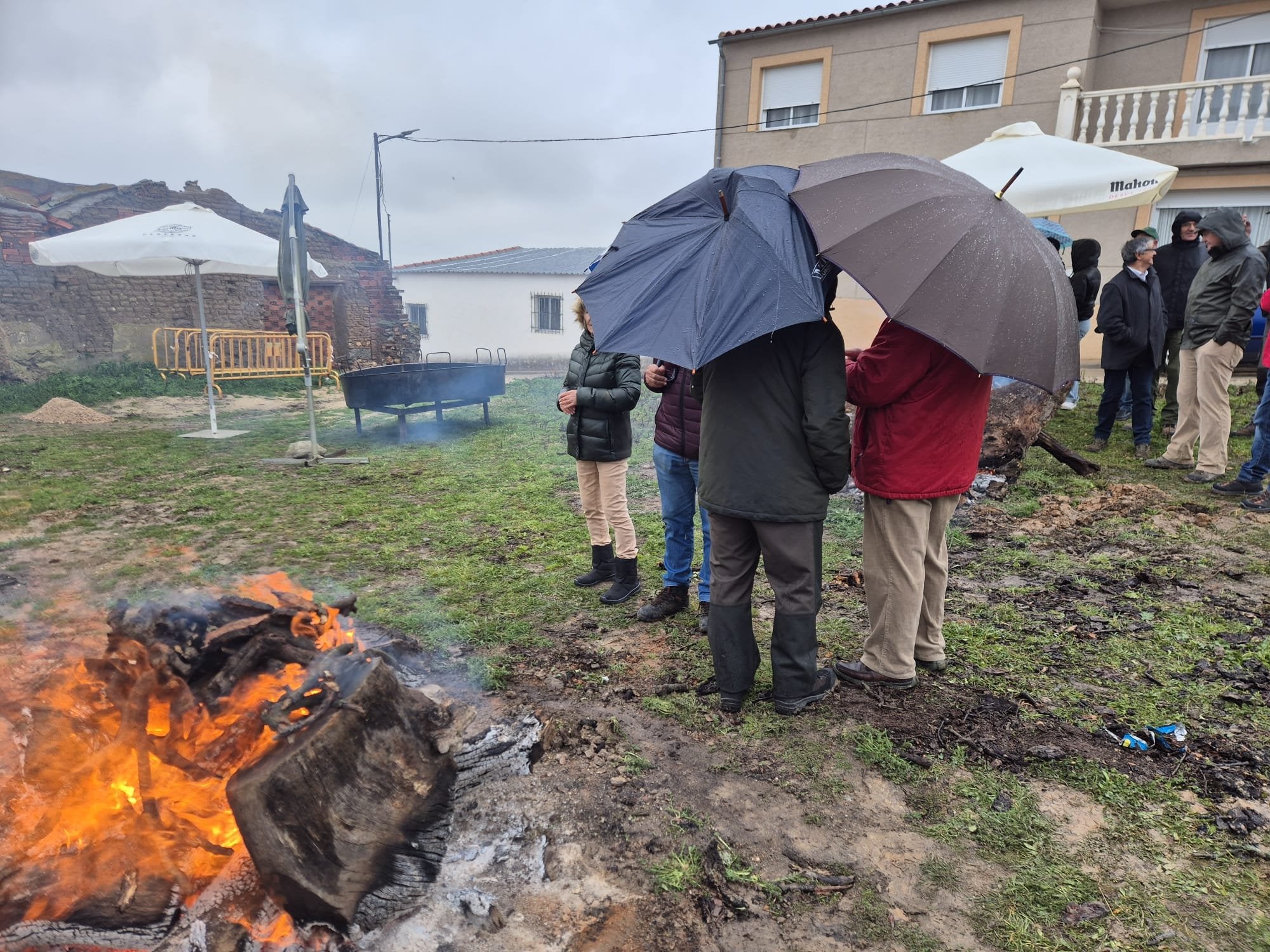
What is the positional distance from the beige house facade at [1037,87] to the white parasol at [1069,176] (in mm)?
4486

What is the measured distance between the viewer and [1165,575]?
192 inches

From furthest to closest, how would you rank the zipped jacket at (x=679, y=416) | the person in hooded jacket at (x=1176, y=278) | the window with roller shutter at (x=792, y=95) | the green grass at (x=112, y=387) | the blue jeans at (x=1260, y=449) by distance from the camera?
1. the window with roller shutter at (x=792, y=95)
2. the green grass at (x=112, y=387)
3. the person in hooded jacket at (x=1176, y=278)
4. the blue jeans at (x=1260, y=449)
5. the zipped jacket at (x=679, y=416)

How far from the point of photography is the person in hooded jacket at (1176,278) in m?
8.17

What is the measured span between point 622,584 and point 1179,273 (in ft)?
25.2

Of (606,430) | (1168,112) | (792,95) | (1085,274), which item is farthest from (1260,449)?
(792,95)

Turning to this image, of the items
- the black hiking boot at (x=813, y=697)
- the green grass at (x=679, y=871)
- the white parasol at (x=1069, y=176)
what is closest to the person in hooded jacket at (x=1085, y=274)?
the white parasol at (x=1069, y=176)

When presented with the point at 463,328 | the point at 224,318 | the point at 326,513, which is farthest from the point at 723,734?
the point at 463,328

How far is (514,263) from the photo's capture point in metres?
33.8

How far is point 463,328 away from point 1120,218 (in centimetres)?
2592

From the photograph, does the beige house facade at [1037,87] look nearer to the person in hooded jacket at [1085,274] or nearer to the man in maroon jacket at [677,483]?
the person in hooded jacket at [1085,274]

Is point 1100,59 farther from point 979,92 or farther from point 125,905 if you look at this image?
point 125,905

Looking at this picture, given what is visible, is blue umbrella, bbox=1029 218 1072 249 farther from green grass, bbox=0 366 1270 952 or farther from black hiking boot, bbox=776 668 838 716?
black hiking boot, bbox=776 668 838 716

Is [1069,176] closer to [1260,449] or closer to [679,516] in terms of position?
[1260,449]

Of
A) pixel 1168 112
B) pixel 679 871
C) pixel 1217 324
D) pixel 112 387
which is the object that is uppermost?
pixel 1168 112
